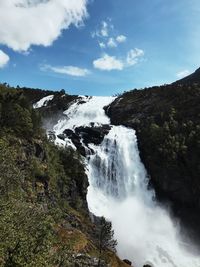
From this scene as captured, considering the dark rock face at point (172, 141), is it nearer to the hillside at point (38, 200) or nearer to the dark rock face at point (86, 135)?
the dark rock face at point (86, 135)

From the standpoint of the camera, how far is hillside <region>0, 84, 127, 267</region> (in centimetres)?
3164

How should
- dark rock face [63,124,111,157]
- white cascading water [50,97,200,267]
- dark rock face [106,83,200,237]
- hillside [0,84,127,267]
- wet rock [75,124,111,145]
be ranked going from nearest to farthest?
1. hillside [0,84,127,267]
2. white cascading water [50,97,200,267]
3. dark rock face [106,83,200,237]
4. dark rock face [63,124,111,157]
5. wet rock [75,124,111,145]

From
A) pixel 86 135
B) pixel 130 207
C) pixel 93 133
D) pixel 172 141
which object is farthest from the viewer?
pixel 86 135

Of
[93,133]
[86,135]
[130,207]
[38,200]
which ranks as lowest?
[38,200]

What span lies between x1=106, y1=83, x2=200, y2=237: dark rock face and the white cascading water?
3.16 metres

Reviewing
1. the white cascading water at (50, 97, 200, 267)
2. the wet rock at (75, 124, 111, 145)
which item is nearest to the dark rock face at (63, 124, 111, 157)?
the wet rock at (75, 124, 111, 145)

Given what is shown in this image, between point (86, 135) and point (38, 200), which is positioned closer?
point (38, 200)

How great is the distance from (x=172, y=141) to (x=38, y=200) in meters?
47.6

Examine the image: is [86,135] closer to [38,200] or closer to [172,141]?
[172,141]

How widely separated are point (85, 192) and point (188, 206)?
24.9 meters

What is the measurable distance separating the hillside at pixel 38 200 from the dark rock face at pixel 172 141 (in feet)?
67.2

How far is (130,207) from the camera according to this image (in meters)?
97.4

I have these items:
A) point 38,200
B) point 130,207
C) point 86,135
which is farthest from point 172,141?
point 38,200

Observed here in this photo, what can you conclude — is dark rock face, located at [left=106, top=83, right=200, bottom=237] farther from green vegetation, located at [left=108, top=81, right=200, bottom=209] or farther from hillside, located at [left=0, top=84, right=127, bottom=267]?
hillside, located at [left=0, top=84, right=127, bottom=267]
